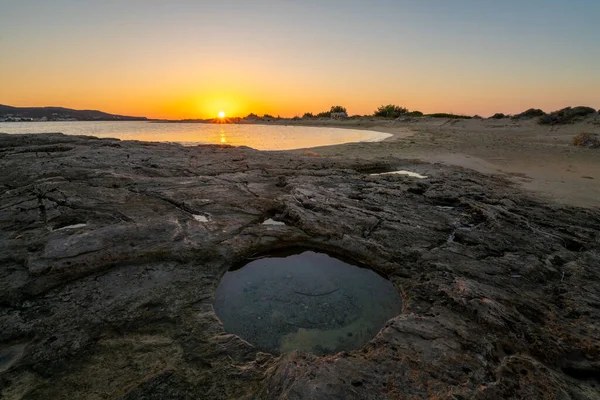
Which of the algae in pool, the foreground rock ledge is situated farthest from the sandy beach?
the algae in pool

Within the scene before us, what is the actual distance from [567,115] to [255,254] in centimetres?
3530

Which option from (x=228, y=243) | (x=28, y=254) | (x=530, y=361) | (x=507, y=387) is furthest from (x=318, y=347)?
(x=28, y=254)

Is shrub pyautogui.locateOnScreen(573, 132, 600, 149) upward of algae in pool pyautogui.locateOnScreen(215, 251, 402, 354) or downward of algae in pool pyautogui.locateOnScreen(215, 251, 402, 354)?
upward

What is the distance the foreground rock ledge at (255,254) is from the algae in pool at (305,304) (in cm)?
25

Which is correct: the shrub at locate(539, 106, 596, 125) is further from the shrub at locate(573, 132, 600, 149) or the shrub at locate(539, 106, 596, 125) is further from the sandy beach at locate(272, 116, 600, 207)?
the shrub at locate(573, 132, 600, 149)

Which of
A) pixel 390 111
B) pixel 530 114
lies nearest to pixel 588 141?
pixel 530 114

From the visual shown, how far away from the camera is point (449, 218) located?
6.52 meters

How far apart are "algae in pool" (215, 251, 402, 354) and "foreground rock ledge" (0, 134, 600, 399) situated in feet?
0.82

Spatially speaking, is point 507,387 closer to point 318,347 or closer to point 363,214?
point 318,347

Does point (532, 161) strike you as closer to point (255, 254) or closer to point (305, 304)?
point (255, 254)

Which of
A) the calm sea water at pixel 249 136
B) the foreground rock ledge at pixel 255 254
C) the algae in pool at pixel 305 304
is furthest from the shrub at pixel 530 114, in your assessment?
the algae in pool at pixel 305 304

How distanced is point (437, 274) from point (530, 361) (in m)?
1.62

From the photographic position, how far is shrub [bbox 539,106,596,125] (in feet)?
91.5

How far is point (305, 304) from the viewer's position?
4098mm
